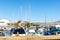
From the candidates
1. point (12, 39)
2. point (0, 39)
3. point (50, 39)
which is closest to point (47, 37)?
point (50, 39)

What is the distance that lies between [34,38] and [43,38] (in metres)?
0.22

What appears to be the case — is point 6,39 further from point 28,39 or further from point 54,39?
point 54,39

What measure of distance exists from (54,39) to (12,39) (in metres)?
0.95

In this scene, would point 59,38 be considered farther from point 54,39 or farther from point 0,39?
point 0,39

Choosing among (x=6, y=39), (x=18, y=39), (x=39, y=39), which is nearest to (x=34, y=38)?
(x=39, y=39)

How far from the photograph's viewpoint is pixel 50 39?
374cm

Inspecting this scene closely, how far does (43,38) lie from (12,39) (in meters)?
0.70

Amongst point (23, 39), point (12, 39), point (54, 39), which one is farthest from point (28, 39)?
point (54, 39)

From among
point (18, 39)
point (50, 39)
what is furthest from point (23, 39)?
point (50, 39)

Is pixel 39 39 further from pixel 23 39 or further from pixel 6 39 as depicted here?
pixel 6 39

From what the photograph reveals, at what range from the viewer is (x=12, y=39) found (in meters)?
3.60

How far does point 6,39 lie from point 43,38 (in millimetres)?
835

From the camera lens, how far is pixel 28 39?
3.69 metres

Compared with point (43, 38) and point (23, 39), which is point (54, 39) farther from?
point (23, 39)
